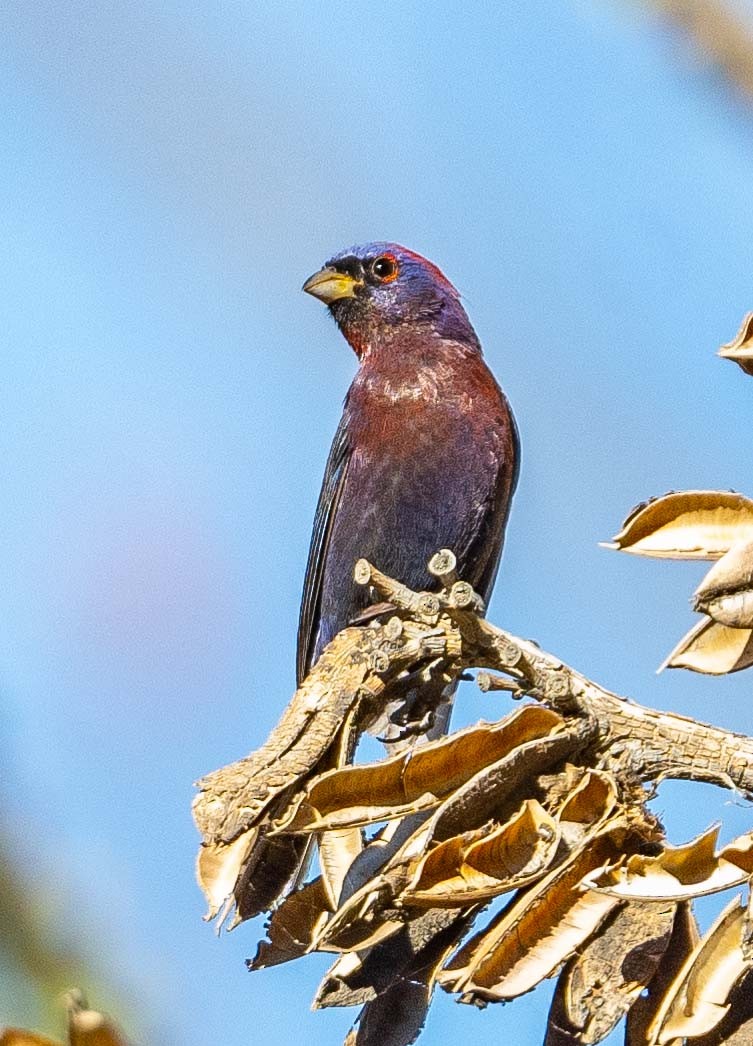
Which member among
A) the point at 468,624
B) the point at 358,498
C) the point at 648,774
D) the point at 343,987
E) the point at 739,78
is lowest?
the point at 343,987

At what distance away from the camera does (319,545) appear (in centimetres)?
530

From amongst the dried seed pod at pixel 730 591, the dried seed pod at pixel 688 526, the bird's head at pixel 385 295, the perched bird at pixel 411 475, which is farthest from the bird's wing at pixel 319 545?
the dried seed pod at pixel 730 591

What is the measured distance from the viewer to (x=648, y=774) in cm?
203

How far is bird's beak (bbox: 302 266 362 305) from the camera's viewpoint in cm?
582

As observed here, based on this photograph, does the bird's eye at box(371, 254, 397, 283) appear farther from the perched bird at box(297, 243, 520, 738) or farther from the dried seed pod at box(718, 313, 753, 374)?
the dried seed pod at box(718, 313, 753, 374)

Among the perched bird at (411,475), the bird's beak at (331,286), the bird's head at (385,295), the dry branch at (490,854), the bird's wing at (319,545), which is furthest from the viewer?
the bird's beak at (331,286)

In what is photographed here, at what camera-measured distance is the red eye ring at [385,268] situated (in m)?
5.83

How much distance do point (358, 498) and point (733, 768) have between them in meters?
3.20

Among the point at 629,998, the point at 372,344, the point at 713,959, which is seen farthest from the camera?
the point at 372,344

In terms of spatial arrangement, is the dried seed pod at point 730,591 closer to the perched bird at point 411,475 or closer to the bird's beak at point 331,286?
the perched bird at point 411,475

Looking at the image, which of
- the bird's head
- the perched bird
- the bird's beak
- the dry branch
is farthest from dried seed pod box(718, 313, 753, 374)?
the bird's beak

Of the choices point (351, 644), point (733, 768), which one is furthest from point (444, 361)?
point (733, 768)

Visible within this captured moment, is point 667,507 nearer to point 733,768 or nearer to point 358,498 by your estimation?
point 733,768

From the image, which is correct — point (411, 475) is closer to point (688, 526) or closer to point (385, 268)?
point (385, 268)
